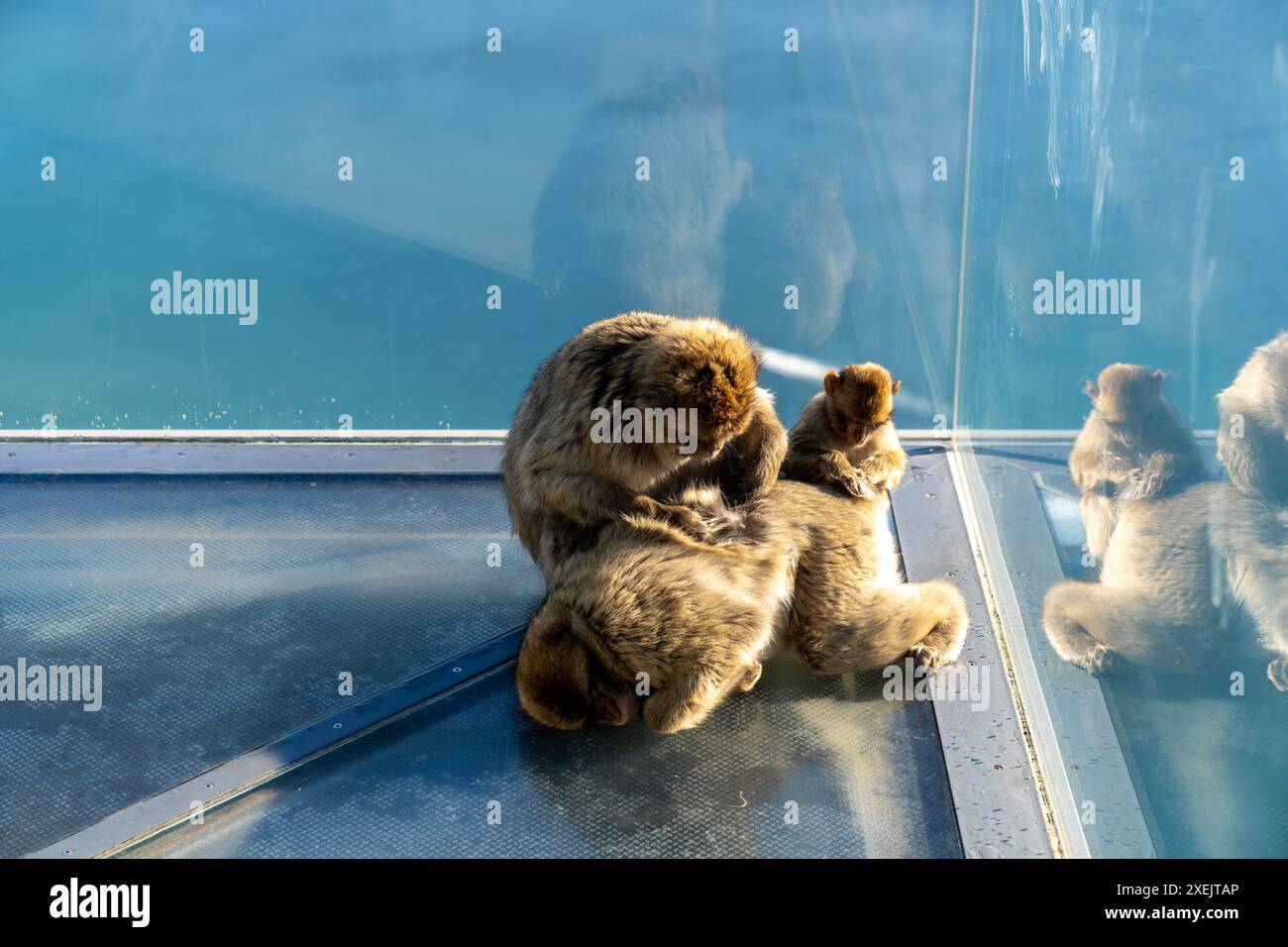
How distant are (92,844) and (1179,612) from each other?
245 cm

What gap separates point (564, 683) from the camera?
3049 mm

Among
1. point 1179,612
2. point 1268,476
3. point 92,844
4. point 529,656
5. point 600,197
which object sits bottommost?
point 92,844

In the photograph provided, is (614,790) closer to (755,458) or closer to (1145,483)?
(755,458)

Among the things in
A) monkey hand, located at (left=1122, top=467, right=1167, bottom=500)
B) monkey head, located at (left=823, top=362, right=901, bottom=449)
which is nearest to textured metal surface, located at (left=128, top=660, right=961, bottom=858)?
monkey head, located at (left=823, top=362, right=901, bottom=449)

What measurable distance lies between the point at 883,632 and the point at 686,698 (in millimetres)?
687

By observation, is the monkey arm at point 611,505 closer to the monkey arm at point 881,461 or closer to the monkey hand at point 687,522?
the monkey hand at point 687,522

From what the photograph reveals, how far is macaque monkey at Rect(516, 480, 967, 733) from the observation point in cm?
296

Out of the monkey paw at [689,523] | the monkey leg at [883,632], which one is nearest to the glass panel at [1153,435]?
the monkey leg at [883,632]

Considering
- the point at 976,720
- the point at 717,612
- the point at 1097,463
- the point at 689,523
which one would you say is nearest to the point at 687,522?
the point at 689,523

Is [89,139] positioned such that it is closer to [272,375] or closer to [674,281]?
[272,375]

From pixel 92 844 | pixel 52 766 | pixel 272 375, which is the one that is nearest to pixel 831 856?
pixel 92 844

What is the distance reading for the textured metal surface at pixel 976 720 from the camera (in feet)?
9.13

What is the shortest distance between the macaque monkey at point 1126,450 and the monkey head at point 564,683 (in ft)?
4.11

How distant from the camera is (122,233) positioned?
21.7 ft
